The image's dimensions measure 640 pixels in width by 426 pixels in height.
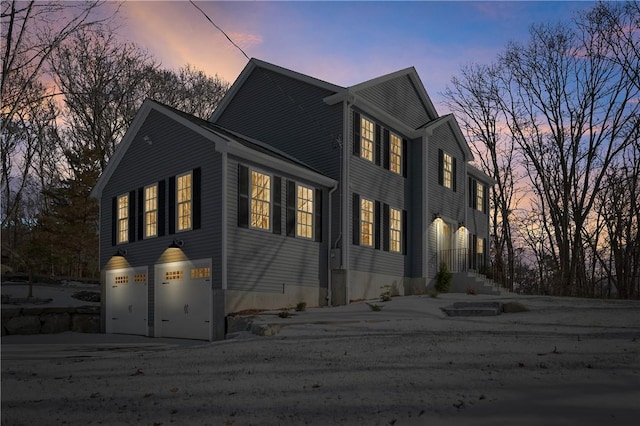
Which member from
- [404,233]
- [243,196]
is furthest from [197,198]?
[404,233]

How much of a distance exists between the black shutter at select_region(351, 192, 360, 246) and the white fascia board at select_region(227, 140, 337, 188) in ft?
3.21

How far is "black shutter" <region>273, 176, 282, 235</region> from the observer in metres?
15.1

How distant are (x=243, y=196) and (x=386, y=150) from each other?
271 inches

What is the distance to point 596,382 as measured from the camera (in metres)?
6.02

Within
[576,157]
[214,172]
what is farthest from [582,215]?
[214,172]

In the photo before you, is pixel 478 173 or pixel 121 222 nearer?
pixel 121 222

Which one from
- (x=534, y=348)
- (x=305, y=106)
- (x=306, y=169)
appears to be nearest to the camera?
(x=534, y=348)

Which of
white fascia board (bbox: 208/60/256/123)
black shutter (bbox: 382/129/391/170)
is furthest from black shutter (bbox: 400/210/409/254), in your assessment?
white fascia board (bbox: 208/60/256/123)

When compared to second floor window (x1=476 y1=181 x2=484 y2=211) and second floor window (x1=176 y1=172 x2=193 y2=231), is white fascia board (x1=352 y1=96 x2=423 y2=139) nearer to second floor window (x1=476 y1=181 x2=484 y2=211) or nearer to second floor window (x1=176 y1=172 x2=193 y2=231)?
second floor window (x1=176 y1=172 x2=193 y2=231)

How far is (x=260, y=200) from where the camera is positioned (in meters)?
14.8

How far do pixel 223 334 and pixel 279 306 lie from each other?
198 cm

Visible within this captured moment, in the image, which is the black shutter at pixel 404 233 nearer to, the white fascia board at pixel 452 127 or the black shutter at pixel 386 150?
the black shutter at pixel 386 150

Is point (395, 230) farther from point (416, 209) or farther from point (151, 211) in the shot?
point (151, 211)

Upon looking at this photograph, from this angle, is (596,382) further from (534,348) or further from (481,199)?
(481,199)
